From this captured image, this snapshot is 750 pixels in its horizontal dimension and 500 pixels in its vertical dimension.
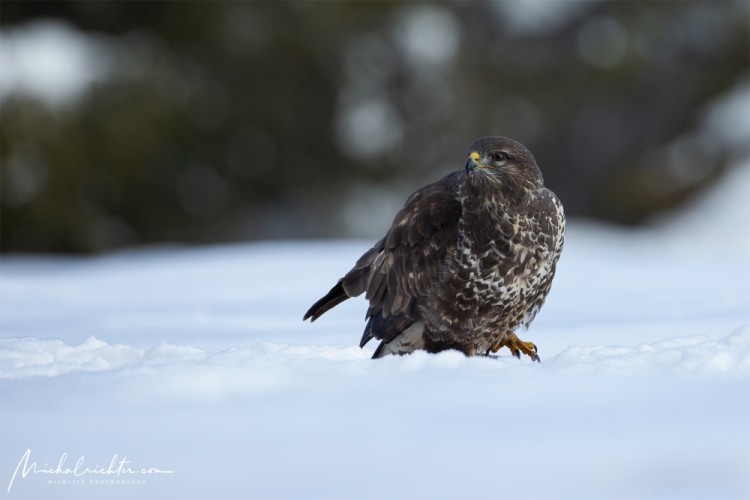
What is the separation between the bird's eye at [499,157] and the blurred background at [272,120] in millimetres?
13289

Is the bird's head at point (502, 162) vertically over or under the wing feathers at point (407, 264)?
over

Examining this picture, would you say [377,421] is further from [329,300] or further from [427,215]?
[329,300]

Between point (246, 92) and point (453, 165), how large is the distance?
3565 mm

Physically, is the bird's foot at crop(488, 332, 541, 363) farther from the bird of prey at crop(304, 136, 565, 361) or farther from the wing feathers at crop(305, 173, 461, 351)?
the wing feathers at crop(305, 173, 461, 351)

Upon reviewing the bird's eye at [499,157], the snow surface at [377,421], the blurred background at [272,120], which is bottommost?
the snow surface at [377,421]

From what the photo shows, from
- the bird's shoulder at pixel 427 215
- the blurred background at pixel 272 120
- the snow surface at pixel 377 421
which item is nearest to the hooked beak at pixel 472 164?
the bird's shoulder at pixel 427 215

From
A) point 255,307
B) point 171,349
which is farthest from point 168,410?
point 255,307

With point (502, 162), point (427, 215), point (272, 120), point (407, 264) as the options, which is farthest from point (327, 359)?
point (272, 120)

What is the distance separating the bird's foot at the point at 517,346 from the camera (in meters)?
4.75

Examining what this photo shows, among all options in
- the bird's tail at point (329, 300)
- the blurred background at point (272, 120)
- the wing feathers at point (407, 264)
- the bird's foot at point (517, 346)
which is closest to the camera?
the wing feathers at point (407, 264)

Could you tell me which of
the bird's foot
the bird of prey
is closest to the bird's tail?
the bird of prey

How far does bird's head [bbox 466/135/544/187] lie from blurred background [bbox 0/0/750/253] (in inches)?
522

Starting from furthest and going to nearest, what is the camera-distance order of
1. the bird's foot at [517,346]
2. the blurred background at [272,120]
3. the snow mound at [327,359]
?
the blurred background at [272,120] < the bird's foot at [517,346] < the snow mound at [327,359]

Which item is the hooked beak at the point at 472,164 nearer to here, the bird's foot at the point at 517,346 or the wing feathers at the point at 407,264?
the wing feathers at the point at 407,264
